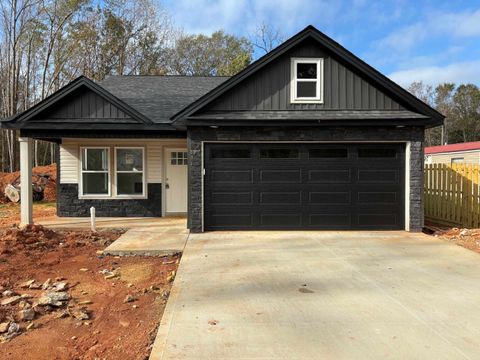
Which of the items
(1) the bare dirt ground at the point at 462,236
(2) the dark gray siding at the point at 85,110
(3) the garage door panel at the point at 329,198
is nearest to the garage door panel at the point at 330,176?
(3) the garage door panel at the point at 329,198

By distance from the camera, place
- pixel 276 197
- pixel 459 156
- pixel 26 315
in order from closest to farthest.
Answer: pixel 26 315
pixel 276 197
pixel 459 156

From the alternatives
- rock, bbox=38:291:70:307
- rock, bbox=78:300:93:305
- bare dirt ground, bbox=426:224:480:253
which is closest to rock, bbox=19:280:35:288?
rock, bbox=38:291:70:307

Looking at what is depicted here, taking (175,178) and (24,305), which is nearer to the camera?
(24,305)

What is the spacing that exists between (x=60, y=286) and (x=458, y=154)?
27.4 m

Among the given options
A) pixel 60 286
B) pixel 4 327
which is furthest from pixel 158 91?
pixel 4 327

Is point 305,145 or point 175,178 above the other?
point 305,145

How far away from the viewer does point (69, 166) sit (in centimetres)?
1319

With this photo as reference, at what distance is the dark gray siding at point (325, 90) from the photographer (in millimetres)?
10516

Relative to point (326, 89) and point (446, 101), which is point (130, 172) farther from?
point (446, 101)

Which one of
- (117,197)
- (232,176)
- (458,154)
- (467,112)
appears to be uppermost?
(467,112)

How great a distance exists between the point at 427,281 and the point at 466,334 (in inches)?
77.3

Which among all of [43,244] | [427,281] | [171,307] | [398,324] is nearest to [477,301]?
[427,281]

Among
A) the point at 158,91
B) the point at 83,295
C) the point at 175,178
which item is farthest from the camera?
the point at 158,91

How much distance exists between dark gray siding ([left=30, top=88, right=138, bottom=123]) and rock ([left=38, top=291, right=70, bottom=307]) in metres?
6.65
